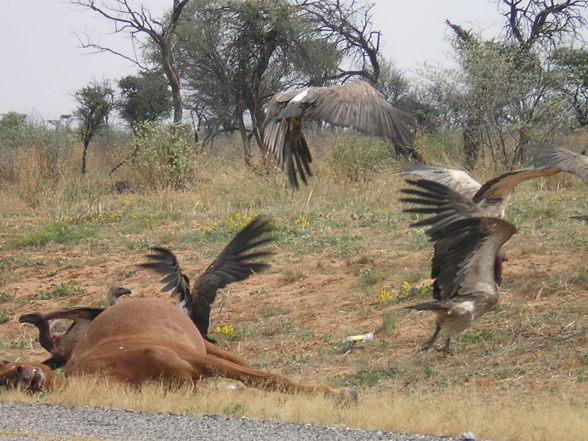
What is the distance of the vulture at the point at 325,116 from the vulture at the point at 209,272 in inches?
27.1

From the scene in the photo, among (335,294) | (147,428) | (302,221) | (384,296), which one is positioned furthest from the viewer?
(302,221)

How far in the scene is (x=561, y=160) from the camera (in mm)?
8867

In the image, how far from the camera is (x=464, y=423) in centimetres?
536

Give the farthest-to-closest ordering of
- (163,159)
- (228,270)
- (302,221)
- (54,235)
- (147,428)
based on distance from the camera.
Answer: (163,159), (54,235), (302,221), (228,270), (147,428)

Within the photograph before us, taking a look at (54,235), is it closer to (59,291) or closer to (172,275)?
(59,291)

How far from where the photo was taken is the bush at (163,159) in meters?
19.5

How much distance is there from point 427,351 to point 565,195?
21.3 feet

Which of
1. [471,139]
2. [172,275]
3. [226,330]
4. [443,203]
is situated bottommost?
[226,330]

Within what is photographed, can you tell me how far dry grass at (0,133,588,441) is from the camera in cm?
570

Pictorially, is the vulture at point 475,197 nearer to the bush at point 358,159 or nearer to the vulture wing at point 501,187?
the vulture wing at point 501,187

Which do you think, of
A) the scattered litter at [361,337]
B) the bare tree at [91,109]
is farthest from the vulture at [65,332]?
the bare tree at [91,109]

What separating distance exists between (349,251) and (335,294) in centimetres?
150

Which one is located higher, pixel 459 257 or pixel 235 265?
pixel 459 257

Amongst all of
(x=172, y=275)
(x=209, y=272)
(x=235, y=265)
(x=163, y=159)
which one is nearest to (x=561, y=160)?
(x=235, y=265)
